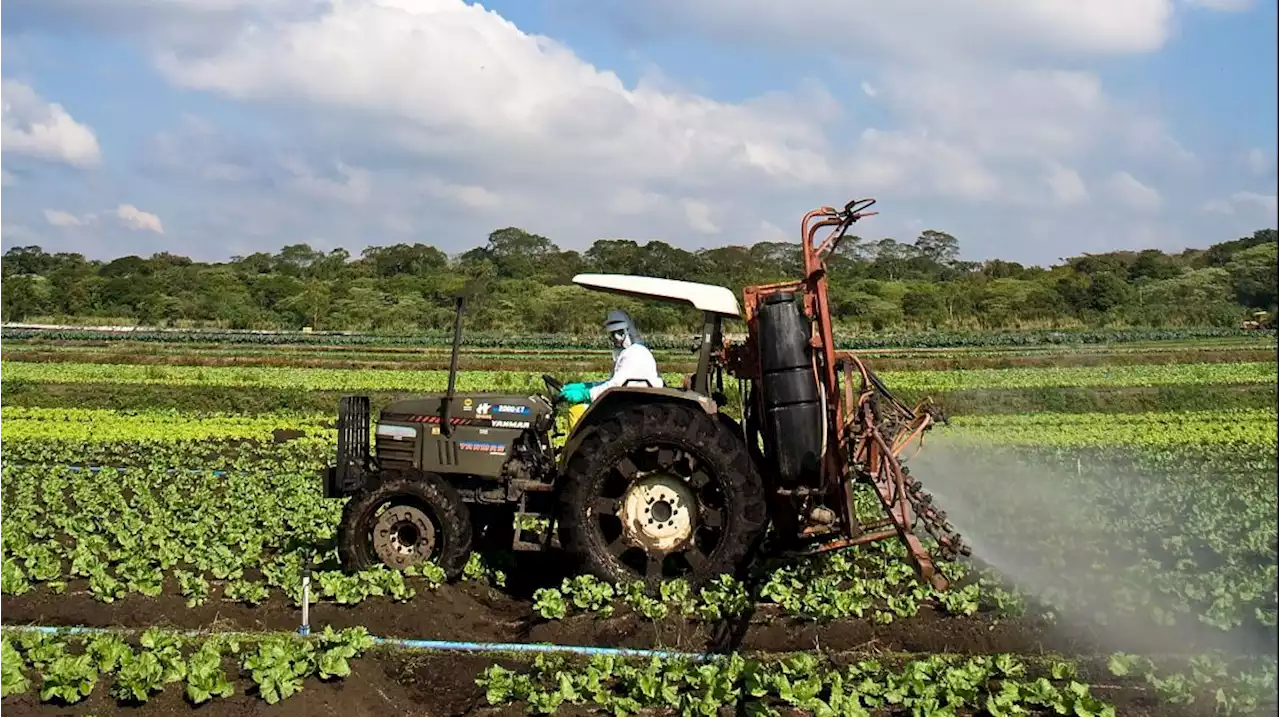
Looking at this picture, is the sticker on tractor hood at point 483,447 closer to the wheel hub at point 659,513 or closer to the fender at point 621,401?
the fender at point 621,401

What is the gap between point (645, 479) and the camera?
7301 millimetres

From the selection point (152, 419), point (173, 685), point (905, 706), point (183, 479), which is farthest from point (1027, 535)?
point (152, 419)

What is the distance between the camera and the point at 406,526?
8.02 metres

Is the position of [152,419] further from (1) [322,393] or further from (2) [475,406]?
(2) [475,406]

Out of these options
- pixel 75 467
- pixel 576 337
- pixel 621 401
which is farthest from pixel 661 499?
pixel 576 337

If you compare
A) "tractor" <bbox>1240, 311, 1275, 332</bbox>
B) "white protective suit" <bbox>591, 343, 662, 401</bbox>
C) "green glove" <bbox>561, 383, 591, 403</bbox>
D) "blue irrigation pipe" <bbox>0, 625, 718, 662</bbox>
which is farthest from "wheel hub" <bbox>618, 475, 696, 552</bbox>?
"tractor" <bbox>1240, 311, 1275, 332</bbox>

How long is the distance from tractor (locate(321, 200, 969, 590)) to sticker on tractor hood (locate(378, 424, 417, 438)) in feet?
1.11

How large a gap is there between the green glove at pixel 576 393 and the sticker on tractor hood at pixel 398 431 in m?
1.38

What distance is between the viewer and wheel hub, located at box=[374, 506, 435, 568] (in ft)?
26.1

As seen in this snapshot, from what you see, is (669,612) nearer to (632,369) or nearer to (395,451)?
(632,369)

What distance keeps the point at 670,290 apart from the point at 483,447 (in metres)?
1.96

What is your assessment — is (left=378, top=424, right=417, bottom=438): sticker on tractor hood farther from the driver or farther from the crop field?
the driver

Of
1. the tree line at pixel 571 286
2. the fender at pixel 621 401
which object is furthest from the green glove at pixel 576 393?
the tree line at pixel 571 286

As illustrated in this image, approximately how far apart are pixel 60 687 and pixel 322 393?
74.0 ft
